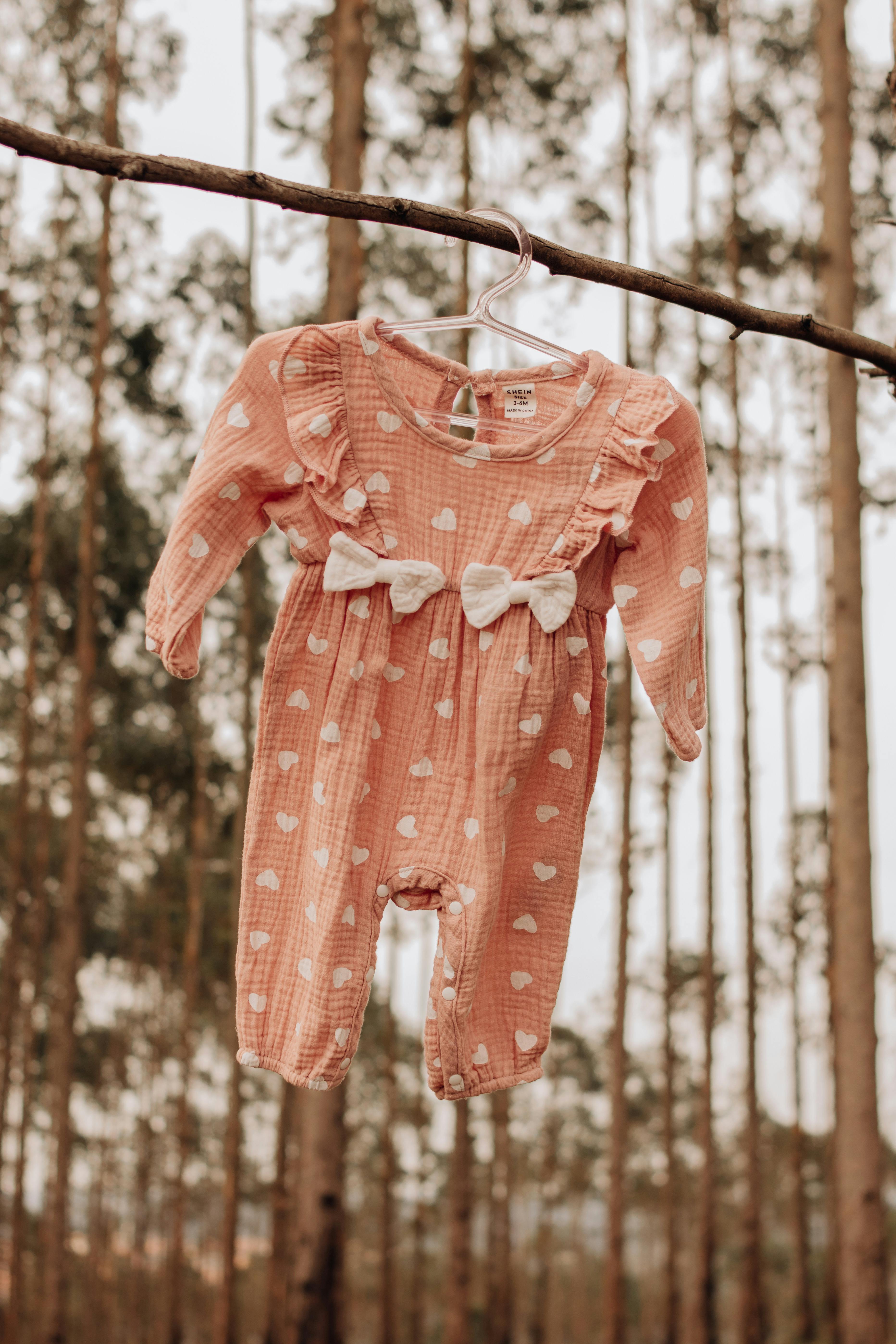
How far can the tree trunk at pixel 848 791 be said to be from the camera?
4848 millimetres

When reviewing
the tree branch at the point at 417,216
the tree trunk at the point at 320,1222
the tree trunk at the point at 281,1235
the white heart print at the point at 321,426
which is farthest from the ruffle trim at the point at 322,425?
the tree trunk at the point at 281,1235

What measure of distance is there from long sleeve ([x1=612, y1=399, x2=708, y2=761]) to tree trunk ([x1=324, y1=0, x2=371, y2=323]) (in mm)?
3437

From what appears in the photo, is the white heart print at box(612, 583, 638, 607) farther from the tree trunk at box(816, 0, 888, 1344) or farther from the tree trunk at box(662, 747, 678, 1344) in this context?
the tree trunk at box(662, 747, 678, 1344)

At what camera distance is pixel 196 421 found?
9.73 meters

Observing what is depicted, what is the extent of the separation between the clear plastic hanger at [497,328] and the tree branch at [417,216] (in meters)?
0.04

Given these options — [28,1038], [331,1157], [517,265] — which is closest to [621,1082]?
[331,1157]

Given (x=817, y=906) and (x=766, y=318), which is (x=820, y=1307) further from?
(x=766, y=318)

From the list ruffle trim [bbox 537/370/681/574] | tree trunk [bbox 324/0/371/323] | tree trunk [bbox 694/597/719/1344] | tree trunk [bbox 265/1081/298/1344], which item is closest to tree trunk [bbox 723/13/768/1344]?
tree trunk [bbox 694/597/719/1344]

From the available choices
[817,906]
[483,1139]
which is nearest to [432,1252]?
[483,1139]

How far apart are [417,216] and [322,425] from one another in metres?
0.43

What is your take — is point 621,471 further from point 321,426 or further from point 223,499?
point 223,499

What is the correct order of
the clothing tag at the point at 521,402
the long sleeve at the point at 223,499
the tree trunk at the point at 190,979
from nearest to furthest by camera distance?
1. the long sleeve at the point at 223,499
2. the clothing tag at the point at 521,402
3. the tree trunk at the point at 190,979

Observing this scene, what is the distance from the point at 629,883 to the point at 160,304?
17.9 ft

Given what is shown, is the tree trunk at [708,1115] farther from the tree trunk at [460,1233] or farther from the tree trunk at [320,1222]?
the tree trunk at [320,1222]
